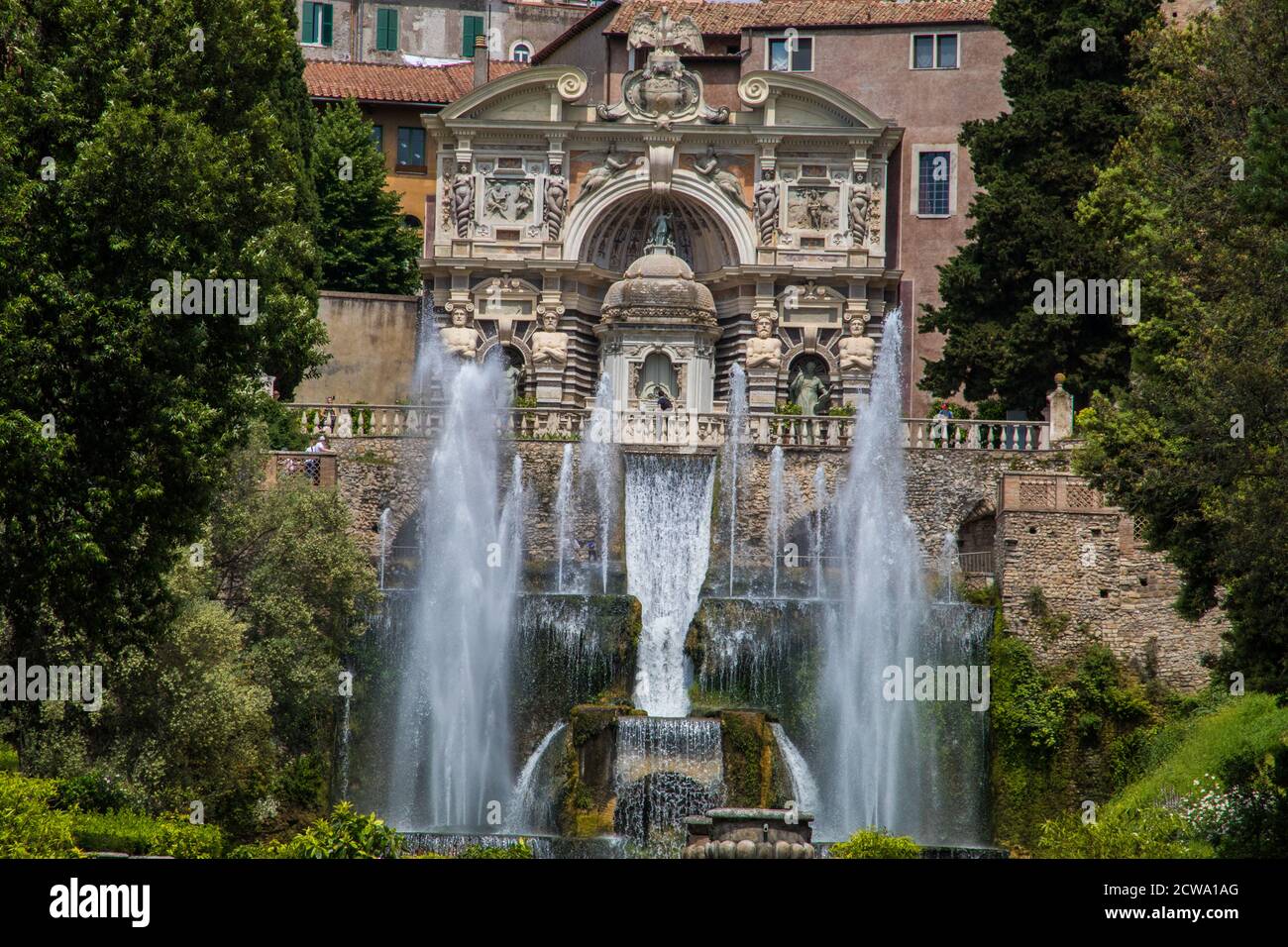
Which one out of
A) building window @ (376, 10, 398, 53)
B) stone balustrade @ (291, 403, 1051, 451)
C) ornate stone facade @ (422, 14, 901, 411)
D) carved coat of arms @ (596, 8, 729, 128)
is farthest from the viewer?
building window @ (376, 10, 398, 53)

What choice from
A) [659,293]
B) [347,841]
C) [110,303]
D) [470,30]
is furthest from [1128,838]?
[470,30]

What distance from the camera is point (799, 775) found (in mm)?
38594

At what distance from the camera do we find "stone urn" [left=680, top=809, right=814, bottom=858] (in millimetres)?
28375

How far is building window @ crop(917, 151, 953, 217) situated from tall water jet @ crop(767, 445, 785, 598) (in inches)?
573

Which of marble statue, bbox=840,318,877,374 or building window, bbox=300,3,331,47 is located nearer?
marble statue, bbox=840,318,877,374

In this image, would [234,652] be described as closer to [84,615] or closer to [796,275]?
[84,615]

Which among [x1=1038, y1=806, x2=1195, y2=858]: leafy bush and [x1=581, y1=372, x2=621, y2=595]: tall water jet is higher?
[x1=581, y1=372, x2=621, y2=595]: tall water jet

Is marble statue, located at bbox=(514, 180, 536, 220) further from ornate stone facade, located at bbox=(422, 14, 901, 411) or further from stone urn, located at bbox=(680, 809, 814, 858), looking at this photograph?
stone urn, located at bbox=(680, 809, 814, 858)

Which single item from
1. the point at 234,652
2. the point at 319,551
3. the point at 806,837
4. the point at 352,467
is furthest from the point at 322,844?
the point at 352,467

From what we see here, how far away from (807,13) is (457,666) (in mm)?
26451

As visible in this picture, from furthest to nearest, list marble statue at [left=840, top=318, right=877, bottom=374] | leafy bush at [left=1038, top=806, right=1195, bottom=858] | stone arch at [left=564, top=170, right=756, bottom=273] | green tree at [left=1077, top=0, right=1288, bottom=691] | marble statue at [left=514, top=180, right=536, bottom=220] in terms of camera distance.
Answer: marble statue at [left=514, top=180, right=536, bottom=220] < stone arch at [left=564, top=170, right=756, bottom=273] < marble statue at [left=840, top=318, right=877, bottom=374] < leafy bush at [left=1038, top=806, right=1195, bottom=858] < green tree at [left=1077, top=0, right=1288, bottom=691]

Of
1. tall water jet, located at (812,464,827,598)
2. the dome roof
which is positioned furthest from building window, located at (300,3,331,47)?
tall water jet, located at (812,464,827,598)

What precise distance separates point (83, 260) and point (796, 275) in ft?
95.0

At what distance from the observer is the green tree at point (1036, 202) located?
4844 centimetres
